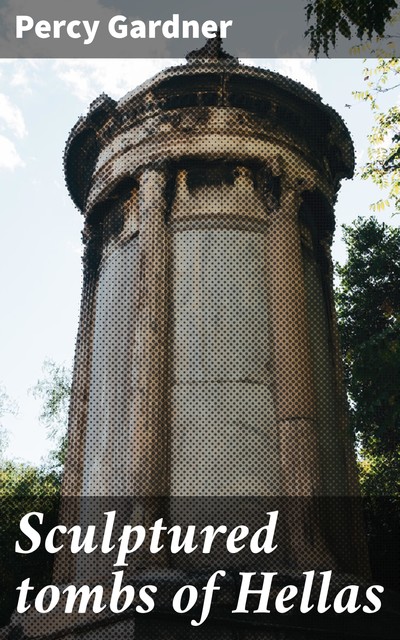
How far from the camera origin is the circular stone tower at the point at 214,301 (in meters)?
8.70

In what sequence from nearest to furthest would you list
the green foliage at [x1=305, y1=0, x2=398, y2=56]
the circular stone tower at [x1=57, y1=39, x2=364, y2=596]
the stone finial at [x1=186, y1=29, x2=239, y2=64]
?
the green foliage at [x1=305, y1=0, x2=398, y2=56] → the circular stone tower at [x1=57, y1=39, x2=364, y2=596] → the stone finial at [x1=186, y1=29, x2=239, y2=64]

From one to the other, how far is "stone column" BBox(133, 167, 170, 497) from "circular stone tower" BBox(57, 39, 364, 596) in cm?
2

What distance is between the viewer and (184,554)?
796 centimetres

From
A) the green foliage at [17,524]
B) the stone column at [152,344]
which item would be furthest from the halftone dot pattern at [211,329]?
the green foliage at [17,524]

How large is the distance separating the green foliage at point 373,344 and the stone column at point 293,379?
6.85 metres

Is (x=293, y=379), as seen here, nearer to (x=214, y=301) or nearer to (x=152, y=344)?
(x=214, y=301)

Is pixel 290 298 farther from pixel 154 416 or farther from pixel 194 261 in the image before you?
pixel 154 416

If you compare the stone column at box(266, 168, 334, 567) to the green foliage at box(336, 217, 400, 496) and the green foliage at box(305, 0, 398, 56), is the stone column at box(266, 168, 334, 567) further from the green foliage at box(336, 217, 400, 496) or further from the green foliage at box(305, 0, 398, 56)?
the green foliage at box(336, 217, 400, 496)

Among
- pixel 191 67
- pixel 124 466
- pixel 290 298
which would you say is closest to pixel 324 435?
pixel 290 298

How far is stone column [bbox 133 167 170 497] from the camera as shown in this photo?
847cm

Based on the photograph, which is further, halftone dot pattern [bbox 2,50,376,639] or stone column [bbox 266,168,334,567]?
halftone dot pattern [bbox 2,50,376,639]

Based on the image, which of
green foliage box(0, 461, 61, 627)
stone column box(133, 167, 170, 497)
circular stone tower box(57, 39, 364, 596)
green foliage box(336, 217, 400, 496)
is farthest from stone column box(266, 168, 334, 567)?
green foliage box(0, 461, 61, 627)

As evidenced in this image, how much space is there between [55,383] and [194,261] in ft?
45.9

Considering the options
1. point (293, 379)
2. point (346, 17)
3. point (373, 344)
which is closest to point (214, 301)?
point (293, 379)
